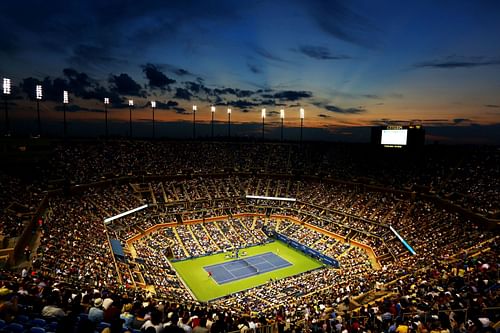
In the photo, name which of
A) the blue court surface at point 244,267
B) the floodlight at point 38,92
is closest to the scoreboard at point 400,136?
the blue court surface at point 244,267

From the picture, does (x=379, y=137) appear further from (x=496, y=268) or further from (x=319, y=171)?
(x=496, y=268)

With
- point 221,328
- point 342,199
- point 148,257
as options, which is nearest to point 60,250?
point 148,257

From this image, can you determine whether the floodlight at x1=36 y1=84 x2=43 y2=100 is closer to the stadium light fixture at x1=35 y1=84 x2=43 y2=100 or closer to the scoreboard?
the stadium light fixture at x1=35 y1=84 x2=43 y2=100

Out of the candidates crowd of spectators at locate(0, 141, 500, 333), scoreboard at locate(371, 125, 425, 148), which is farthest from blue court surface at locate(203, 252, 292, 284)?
scoreboard at locate(371, 125, 425, 148)

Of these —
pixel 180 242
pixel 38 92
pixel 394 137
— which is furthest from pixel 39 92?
pixel 394 137

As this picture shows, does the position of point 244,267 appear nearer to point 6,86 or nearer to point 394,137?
point 394,137
